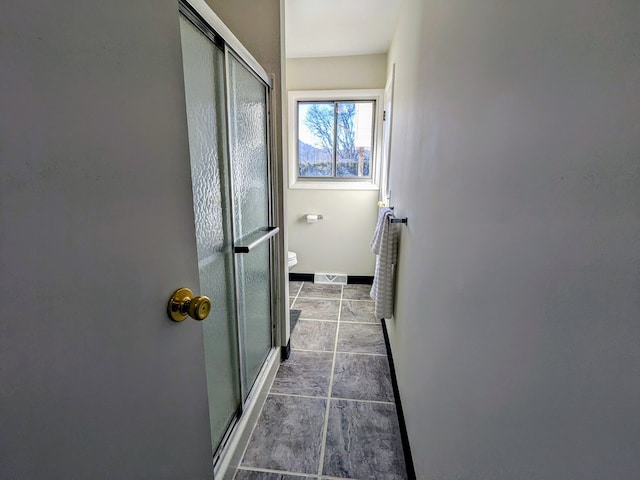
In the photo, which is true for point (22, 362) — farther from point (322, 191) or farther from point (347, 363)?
point (322, 191)

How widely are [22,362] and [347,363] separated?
196cm

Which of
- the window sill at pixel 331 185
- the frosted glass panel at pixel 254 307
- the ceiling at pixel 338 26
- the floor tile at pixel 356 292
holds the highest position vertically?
the ceiling at pixel 338 26

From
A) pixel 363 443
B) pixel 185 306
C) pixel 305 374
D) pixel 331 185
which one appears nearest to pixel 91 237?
pixel 185 306

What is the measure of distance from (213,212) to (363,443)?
1.29 metres

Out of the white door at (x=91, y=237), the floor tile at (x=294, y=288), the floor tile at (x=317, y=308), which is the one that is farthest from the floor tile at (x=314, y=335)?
the white door at (x=91, y=237)

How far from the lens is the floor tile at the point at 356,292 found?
325cm

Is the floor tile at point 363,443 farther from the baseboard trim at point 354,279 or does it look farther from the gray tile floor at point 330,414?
the baseboard trim at point 354,279

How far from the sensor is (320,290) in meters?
A: 3.44

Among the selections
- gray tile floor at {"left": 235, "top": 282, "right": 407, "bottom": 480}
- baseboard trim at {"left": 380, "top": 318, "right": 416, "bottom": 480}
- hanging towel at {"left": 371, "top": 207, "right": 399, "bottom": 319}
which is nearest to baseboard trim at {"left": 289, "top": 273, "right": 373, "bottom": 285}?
gray tile floor at {"left": 235, "top": 282, "right": 407, "bottom": 480}

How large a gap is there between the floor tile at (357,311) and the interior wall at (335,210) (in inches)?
21.6

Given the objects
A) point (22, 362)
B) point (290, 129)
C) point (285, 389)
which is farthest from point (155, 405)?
point (290, 129)

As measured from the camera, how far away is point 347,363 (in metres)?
2.13

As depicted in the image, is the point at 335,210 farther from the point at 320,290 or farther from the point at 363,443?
the point at 363,443

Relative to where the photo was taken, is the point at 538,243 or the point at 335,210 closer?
the point at 538,243
